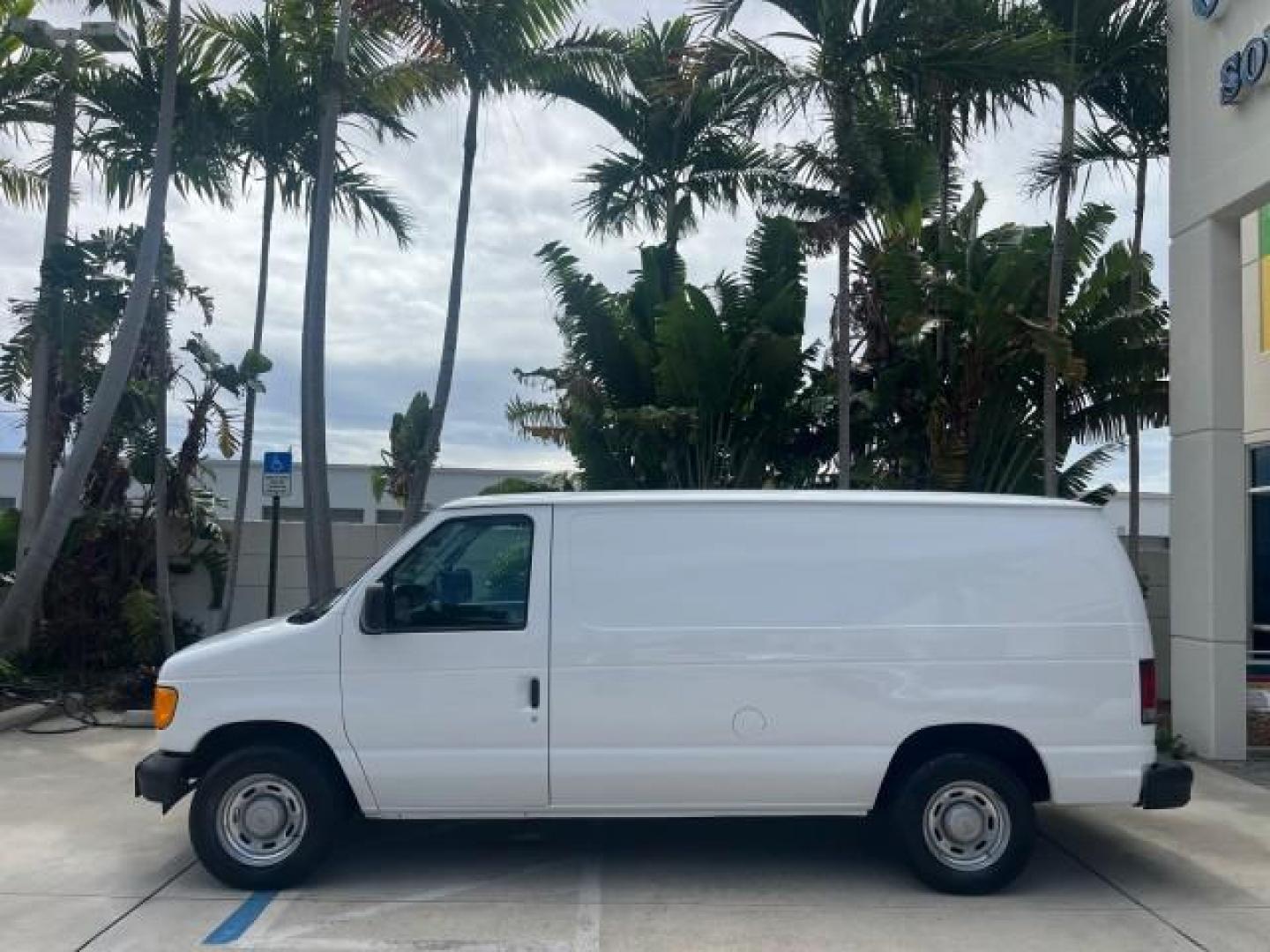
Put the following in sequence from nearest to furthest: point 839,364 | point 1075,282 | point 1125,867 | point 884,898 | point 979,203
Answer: point 884,898, point 1125,867, point 839,364, point 1075,282, point 979,203

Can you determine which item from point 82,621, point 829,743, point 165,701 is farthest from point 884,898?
point 82,621

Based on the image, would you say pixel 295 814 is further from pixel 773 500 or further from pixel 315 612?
pixel 773 500

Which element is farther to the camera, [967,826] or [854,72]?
[854,72]

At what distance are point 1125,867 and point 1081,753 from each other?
1072 millimetres

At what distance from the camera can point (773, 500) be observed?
6793 millimetres

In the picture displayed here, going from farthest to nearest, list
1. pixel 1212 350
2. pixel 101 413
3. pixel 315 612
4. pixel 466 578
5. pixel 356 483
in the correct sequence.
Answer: pixel 356 483, pixel 101 413, pixel 1212 350, pixel 315 612, pixel 466 578

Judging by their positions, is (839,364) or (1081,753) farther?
(839,364)

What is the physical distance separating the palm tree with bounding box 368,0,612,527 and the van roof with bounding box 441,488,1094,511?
21.6ft

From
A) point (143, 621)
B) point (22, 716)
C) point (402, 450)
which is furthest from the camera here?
point (402, 450)

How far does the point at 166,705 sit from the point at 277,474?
644cm

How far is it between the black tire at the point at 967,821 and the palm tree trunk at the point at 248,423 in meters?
9.50

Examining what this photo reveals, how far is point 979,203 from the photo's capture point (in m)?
15.2

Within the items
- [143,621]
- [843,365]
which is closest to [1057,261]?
[843,365]

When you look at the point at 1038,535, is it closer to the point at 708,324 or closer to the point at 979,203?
the point at 708,324
